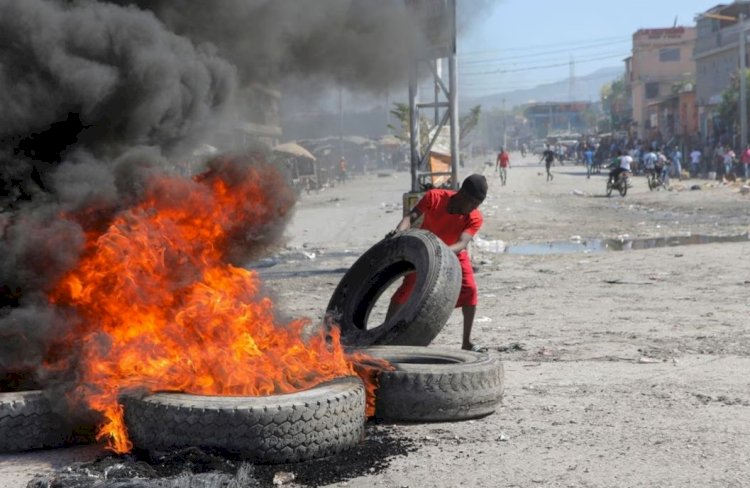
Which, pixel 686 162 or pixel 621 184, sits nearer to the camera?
pixel 621 184

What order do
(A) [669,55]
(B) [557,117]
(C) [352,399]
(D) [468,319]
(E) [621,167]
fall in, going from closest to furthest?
1. (C) [352,399]
2. (D) [468,319]
3. (E) [621,167]
4. (A) [669,55]
5. (B) [557,117]

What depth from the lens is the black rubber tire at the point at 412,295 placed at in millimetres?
7680

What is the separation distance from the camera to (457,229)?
8.58m

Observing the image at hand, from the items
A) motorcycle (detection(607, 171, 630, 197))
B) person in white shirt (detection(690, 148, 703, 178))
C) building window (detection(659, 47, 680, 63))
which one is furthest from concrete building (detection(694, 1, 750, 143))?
building window (detection(659, 47, 680, 63))

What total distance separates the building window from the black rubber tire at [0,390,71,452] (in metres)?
103

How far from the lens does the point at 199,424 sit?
218 inches

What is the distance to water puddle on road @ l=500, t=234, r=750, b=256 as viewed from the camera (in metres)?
18.3

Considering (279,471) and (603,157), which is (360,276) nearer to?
(279,471)

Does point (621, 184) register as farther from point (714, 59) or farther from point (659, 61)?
point (659, 61)

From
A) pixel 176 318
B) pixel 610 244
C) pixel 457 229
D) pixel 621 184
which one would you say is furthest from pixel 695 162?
pixel 176 318

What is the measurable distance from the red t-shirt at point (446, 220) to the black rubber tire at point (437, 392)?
6.69ft

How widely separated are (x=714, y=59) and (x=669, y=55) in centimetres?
3498

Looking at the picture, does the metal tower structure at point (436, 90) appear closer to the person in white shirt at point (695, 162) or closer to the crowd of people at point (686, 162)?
the crowd of people at point (686, 162)

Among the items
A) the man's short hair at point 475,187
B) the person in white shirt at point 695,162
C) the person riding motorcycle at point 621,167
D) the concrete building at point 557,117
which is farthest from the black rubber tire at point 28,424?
the concrete building at point 557,117
